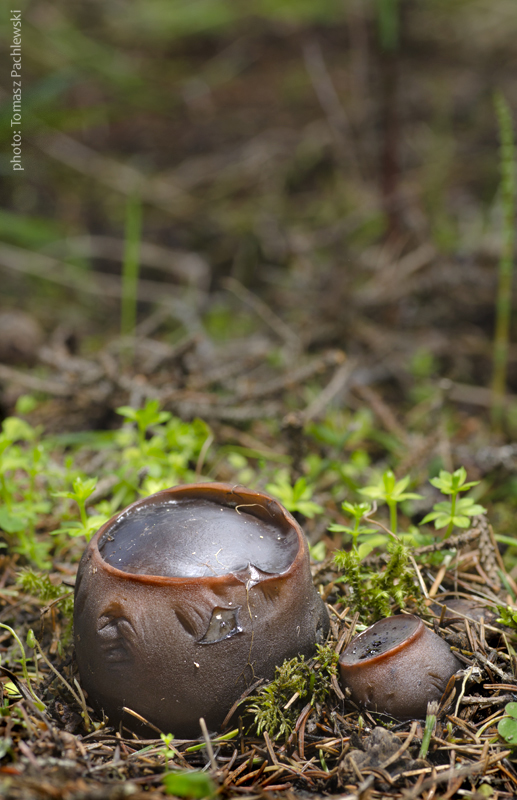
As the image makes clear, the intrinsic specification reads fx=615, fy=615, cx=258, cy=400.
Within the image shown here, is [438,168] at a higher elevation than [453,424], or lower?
higher

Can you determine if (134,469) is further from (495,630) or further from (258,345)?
(258,345)

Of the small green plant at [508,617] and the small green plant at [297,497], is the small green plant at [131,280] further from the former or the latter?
the small green plant at [508,617]

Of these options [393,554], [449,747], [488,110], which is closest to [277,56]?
[488,110]

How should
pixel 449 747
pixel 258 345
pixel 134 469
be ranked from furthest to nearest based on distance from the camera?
1. pixel 258 345
2. pixel 134 469
3. pixel 449 747

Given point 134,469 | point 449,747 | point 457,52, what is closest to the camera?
point 449,747

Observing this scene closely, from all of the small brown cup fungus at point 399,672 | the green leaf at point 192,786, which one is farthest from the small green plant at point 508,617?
the green leaf at point 192,786

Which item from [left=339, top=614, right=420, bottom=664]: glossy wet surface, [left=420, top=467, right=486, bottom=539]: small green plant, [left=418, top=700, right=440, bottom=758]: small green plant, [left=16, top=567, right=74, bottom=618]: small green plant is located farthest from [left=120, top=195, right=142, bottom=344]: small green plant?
[left=418, top=700, right=440, bottom=758]: small green plant

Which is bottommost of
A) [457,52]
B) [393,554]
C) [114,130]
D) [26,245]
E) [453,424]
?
[453,424]
